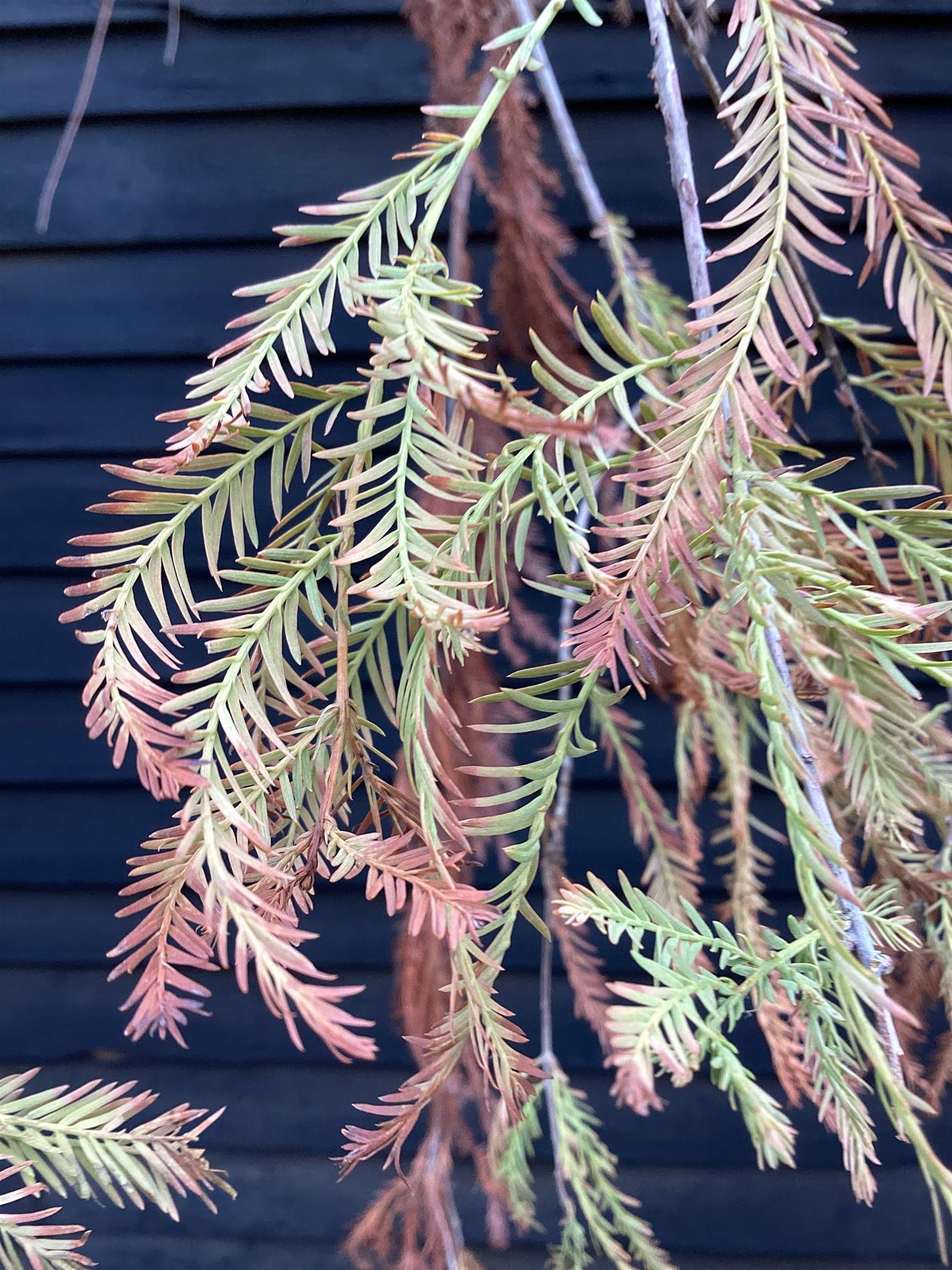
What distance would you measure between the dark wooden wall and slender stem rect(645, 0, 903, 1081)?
65cm

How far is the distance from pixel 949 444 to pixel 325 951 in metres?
0.93

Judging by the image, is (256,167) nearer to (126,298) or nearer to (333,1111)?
(126,298)

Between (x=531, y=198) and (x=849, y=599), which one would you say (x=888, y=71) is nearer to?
(x=531, y=198)

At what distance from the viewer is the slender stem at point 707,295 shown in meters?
0.23

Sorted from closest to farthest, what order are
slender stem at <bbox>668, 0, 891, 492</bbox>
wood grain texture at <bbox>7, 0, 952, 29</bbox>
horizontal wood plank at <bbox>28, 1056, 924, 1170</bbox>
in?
slender stem at <bbox>668, 0, 891, 492</bbox> < wood grain texture at <bbox>7, 0, 952, 29</bbox> < horizontal wood plank at <bbox>28, 1056, 924, 1170</bbox>

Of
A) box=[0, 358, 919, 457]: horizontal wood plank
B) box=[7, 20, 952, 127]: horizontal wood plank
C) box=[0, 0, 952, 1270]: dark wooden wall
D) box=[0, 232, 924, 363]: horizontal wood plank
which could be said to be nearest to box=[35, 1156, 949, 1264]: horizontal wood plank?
box=[0, 0, 952, 1270]: dark wooden wall

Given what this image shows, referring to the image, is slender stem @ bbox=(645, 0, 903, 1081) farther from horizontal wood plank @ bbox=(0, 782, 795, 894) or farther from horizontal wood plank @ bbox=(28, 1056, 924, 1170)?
horizontal wood plank @ bbox=(28, 1056, 924, 1170)

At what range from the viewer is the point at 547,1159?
1083 millimetres

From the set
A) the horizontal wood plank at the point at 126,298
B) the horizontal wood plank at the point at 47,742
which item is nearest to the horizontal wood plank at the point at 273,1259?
the horizontal wood plank at the point at 47,742

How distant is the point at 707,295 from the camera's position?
292mm

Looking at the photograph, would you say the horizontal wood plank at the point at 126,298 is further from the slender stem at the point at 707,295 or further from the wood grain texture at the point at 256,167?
the slender stem at the point at 707,295

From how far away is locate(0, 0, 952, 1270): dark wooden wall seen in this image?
2.91 ft

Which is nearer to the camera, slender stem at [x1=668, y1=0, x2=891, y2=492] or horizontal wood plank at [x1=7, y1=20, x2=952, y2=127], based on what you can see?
slender stem at [x1=668, y1=0, x2=891, y2=492]

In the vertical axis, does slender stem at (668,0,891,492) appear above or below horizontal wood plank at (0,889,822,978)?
above
